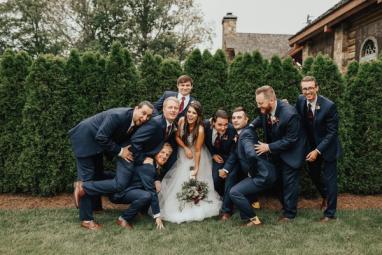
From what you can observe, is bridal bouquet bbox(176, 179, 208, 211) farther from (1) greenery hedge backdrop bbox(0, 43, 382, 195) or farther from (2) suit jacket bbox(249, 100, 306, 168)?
(1) greenery hedge backdrop bbox(0, 43, 382, 195)

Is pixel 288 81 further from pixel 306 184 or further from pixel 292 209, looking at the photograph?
pixel 292 209

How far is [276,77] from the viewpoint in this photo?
256 inches

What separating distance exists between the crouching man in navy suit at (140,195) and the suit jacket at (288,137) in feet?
6.05

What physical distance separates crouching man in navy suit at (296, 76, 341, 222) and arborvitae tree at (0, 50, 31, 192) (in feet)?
16.7

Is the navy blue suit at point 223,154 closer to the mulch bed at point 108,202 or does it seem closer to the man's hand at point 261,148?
the man's hand at point 261,148

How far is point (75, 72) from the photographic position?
21.2ft

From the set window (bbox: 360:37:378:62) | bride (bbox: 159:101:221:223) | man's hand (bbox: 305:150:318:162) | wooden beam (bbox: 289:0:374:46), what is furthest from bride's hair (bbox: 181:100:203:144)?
window (bbox: 360:37:378:62)

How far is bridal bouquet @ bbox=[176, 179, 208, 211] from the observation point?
17.7 ft

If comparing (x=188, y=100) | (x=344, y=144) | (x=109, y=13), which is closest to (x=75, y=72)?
(x=188, y=100)

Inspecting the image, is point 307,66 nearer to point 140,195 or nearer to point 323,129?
point 323,129

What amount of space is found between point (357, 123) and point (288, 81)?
5.32 feet

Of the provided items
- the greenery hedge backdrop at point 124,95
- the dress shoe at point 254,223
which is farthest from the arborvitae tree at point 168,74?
the dress shoe at point 254,223

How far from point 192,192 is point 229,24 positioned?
92.2ft

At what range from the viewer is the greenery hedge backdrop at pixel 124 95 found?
6359mm
